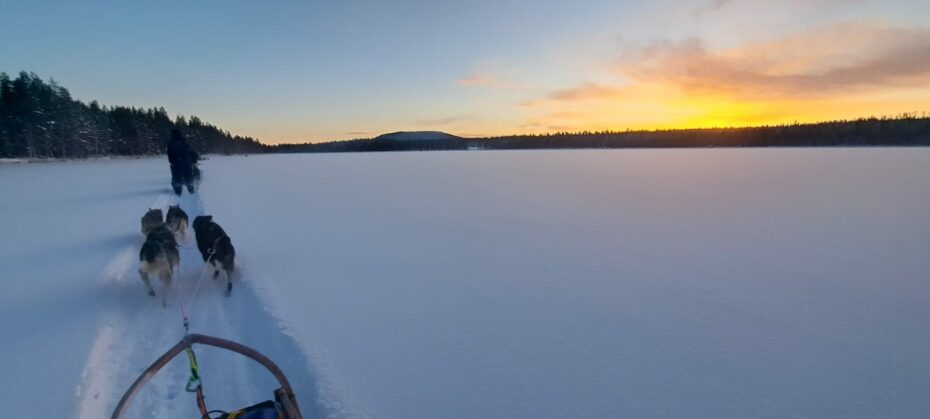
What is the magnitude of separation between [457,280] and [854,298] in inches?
143

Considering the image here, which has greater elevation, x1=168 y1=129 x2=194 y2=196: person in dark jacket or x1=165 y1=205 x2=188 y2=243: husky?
x1=168 y1=129 x2=194 y2=196: person in dark jacket

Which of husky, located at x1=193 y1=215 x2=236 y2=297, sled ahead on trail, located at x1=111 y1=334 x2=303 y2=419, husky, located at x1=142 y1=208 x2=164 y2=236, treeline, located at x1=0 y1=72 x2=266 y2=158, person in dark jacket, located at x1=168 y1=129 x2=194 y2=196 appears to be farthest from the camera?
treeline, located at x1=0 y1=72 x2=266 y2=158

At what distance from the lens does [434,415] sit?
86.0 inches

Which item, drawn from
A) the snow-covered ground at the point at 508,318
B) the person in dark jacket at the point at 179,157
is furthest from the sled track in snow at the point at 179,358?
the person in dark jacket at the point at 179,157

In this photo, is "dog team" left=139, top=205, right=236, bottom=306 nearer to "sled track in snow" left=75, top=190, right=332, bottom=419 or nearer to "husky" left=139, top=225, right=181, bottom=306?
"husky" left=139, top=225, right=181, bottom=306

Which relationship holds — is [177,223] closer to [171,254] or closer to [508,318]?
[171,254]

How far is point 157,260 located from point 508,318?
344 centimetres

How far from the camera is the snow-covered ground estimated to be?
2344 millimetres

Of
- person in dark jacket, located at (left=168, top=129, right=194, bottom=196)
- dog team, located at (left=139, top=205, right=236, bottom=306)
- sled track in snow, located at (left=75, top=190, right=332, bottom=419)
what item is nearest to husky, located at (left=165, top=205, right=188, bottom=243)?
sled track in snow, located at (left=75, top=190, right=332, bottom=419)

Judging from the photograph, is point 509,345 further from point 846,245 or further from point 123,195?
point 123,195

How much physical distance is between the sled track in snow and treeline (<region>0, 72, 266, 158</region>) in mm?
47775

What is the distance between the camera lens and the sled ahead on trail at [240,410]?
1.42 meters

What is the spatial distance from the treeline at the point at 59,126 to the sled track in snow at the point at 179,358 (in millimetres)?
47775

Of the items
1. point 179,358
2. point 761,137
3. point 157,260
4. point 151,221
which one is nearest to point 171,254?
point 157,260
